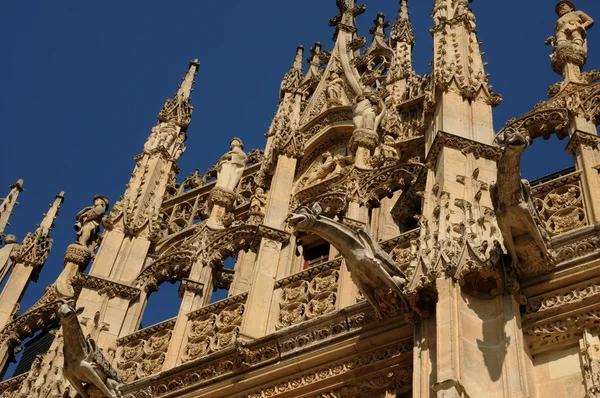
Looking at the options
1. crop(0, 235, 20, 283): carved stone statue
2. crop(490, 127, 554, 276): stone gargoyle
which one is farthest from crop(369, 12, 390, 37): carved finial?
crop(490, 127, 554, 276): stone gargoyle

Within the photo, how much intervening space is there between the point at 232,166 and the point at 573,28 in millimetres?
6493

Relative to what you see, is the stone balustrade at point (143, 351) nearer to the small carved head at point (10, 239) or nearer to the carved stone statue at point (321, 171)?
the carved stone statue at point (321, 171)

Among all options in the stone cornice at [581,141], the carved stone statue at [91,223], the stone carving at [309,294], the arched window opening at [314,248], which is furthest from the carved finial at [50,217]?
the stone cornice at [581,141]

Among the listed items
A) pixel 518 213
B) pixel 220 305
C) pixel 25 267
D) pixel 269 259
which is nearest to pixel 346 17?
pixel 25 267

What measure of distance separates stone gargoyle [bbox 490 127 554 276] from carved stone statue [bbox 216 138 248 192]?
7634 millimetres

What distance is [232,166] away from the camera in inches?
736

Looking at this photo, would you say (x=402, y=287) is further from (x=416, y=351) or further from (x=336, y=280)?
(x=336, y=280)

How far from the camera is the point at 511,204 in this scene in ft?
36.0

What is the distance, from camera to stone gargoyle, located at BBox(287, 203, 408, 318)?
11836mm

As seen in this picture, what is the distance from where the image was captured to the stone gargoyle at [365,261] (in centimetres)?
1184

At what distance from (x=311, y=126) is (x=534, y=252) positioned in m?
8.37

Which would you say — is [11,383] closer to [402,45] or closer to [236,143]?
[236,143]

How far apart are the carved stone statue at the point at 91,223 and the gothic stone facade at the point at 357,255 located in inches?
2.3

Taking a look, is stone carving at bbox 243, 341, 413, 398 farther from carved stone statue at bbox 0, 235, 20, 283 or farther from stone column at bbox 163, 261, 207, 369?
carved stone statue at bbox 0, 235, 20, 283
